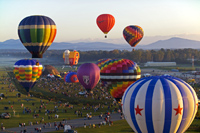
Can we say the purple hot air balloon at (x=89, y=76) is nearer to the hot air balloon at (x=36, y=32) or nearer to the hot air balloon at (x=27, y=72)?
the hot air balloon at (x=27, y=72)

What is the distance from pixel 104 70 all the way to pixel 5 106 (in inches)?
445

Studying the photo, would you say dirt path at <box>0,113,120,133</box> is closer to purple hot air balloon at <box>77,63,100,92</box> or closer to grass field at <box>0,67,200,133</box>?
grass field at <box>0,67,200,133</box>

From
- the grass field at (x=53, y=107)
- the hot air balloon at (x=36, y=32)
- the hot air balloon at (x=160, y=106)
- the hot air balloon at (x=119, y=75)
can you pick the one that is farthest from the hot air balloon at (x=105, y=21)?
the hot air balloon at (x=160, y=106)

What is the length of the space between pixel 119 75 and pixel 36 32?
33.0 feet

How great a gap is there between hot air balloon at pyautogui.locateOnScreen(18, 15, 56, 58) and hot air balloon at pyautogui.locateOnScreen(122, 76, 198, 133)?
20.3 metres

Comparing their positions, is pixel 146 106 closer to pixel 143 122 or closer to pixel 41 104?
pixel 143 122

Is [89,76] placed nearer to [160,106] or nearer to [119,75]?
[119,75]

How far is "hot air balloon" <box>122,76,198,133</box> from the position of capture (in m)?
19.9

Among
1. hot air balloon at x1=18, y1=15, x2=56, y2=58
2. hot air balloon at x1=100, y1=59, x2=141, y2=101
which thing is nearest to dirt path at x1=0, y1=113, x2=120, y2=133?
hot air balloon at x1=100, y1=59, x2=141, y2=101

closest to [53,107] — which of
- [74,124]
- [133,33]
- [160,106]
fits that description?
[74,124]

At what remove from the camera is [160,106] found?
19.8 metres

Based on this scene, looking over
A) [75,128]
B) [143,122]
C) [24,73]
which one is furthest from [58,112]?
[143,122]

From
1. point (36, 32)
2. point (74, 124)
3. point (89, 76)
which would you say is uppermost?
point (36, 32)

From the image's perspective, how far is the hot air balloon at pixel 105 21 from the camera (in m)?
56.0
